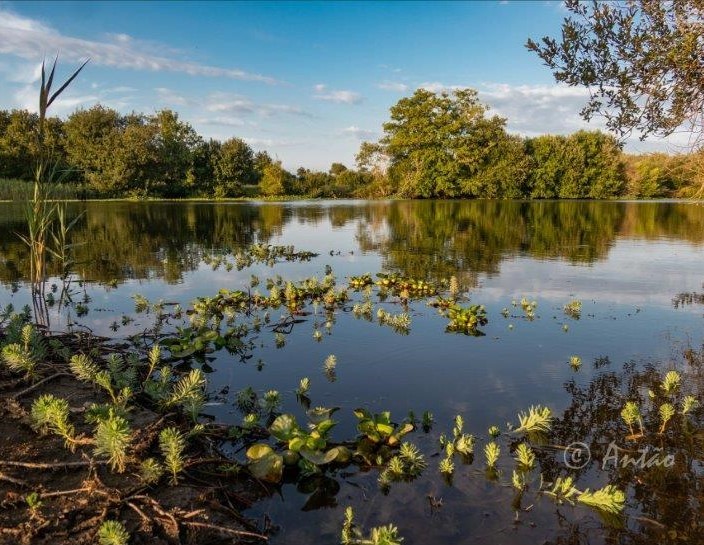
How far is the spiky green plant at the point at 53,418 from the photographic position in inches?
163

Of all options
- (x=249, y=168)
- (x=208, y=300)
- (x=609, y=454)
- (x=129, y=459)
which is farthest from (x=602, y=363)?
(x=249, y=168)

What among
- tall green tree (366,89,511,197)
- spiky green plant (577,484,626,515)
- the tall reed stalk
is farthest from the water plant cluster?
tall green tree (366,89,511,197)

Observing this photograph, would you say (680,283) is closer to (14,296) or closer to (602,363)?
(602,363)

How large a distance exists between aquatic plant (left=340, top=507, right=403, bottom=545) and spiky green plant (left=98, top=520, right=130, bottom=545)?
1.70 meters

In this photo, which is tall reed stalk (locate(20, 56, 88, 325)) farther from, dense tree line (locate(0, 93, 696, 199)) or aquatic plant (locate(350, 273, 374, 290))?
dense tree line (locate(0, 93, 696, 199))

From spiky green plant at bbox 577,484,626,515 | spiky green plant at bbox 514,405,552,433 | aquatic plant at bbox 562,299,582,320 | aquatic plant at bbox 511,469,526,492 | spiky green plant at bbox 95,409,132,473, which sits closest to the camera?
spiky green plant at bbox 95,409,132,473

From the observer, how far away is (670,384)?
679 cm

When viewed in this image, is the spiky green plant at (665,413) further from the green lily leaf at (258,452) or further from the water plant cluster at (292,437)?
the green lily leaf at (258,452)

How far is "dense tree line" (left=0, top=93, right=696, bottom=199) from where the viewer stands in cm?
7697

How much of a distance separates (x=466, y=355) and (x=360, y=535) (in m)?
5.12

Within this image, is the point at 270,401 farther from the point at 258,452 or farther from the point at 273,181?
the point at 273,181

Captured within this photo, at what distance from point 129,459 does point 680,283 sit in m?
15.8

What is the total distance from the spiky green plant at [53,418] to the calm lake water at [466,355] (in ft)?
6.18

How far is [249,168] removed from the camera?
89625 mm
